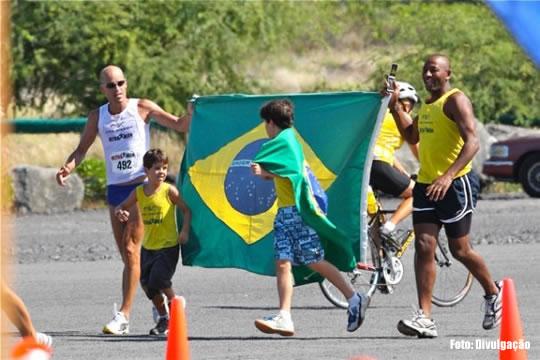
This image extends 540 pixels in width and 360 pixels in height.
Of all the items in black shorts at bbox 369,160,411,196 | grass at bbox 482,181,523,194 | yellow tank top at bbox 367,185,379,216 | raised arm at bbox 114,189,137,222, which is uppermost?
raised arm at bbox 114,189,137,222

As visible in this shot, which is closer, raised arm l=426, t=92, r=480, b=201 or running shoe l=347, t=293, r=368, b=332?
raised arm l=426, t=92, r=480, b=201

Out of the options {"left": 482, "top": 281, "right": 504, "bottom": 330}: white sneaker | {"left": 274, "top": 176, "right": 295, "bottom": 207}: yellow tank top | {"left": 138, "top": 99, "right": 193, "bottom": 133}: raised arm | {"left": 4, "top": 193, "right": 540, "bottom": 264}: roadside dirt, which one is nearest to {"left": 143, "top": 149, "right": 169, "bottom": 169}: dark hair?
{"left": 138, "top": 99, "right": 193, "bottom": 133}: raised arm

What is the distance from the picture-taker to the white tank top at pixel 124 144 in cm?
1044

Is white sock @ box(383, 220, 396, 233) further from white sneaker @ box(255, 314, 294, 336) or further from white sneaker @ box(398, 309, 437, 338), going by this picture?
white sneaker @ box(255, 314, 294, 336)

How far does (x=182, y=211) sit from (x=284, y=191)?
1.10 metres

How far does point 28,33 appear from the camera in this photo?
26594 mm

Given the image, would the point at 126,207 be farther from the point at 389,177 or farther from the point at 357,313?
the point at 389,177

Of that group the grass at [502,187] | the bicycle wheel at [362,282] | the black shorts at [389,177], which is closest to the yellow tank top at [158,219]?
the bicycle wheel at [362,282]

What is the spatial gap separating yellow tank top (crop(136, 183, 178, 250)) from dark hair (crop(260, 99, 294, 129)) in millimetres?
1017

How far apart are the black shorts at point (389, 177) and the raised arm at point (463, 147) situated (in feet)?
7.23

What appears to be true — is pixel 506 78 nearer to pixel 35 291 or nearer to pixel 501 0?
pixel 35 291

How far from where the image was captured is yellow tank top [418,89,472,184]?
9633 millimetres

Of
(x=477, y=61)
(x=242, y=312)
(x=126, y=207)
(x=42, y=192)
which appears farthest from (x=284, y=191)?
(x=477, y=61)

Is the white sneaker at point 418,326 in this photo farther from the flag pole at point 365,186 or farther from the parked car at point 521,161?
the parked car at point 521,161
